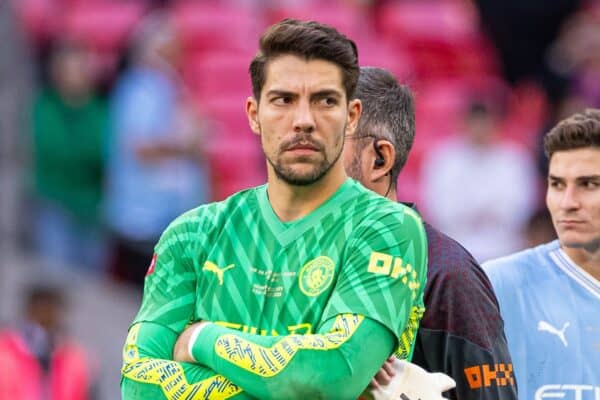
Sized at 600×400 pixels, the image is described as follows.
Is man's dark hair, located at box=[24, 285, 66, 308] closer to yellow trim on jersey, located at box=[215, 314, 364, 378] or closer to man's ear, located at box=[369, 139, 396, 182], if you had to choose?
man's ear, located at box=[369, 139, 396, 182]

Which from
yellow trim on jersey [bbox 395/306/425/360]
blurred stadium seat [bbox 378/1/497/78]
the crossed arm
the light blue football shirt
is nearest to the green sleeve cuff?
the crossed arm

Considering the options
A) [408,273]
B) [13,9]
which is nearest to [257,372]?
[408,273]

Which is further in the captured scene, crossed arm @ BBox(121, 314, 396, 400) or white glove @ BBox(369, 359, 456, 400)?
white glove @ BBox(369, 359, 456, 400)

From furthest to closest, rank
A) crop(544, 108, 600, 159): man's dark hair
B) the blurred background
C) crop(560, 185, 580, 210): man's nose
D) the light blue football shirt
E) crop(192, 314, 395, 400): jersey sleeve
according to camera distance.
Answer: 1. the blurred background
2. crop(544, 108, 600, 159): man's dark hair
3. crop(560, 185, 580, 210): man's nose
4. the light blue football shirt
5. crop(192, 314, 395, 400): jersey sleeve

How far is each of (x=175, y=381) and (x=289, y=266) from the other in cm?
46

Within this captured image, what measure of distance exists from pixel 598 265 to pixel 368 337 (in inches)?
78.0

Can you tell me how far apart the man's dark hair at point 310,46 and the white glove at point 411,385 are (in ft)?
2.63

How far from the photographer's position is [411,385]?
418 centimetres

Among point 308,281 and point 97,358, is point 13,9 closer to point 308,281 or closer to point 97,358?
point 97,358

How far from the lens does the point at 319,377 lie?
398 centimetres

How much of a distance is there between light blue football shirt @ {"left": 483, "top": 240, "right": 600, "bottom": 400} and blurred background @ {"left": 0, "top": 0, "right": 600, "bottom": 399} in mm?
4980

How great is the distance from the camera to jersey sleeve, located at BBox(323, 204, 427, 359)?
4.05m

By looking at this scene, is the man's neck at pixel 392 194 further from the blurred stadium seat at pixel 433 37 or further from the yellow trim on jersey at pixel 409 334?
the blurred stadium seat at pixel 433 37

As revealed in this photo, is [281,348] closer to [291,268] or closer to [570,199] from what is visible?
[291,268]
